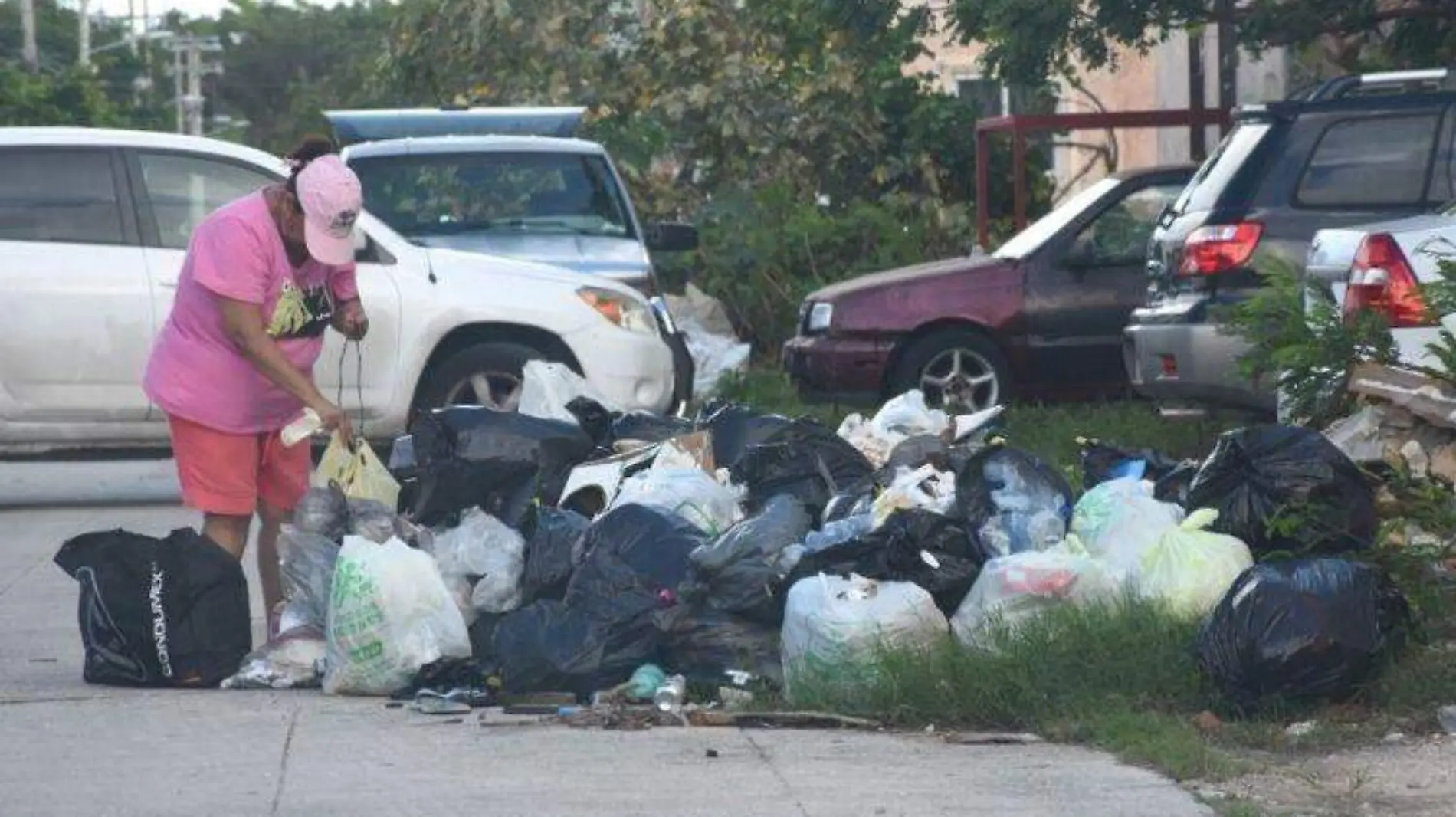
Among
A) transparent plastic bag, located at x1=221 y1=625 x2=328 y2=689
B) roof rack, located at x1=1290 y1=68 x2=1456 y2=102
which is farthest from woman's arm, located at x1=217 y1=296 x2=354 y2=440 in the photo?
roof rack, located at x1=1290 y1=68 x2=1456 y2=102

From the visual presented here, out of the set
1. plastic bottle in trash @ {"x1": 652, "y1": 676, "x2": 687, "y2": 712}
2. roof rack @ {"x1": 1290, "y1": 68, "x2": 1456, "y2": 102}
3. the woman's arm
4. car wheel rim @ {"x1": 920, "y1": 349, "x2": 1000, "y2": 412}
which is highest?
roof rack @ {"x1": 1290, "y1": 68, "x2": 1456, "y2": 102}

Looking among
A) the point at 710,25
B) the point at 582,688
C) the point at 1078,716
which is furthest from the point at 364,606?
the point at 710,25

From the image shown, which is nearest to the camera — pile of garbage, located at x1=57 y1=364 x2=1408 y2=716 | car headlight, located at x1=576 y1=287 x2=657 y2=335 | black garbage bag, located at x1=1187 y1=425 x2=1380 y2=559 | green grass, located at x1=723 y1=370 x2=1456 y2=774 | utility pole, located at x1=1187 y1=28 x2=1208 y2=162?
green grass, located at x1=723 y1=370 x2=1456 y2=774

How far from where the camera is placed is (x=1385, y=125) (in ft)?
40.5

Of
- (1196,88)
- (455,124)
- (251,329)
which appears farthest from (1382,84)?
(1196,88)

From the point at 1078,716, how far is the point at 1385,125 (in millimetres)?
5939

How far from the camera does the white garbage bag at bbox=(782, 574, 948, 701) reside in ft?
24.4

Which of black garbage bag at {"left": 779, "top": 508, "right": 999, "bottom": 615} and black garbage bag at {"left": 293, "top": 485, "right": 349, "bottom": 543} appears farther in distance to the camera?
black garbage bag at {"left": 293, "top": 485, "right": 349, "bottom": 543}

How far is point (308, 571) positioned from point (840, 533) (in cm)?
161

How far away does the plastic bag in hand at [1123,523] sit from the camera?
310 inches

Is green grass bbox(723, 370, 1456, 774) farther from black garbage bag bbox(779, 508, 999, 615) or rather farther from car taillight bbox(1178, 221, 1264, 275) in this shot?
car taillight bbox(1178, 221, 1264, 275)

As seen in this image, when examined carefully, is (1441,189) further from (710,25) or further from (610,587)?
(710,25)

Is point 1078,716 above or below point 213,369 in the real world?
below

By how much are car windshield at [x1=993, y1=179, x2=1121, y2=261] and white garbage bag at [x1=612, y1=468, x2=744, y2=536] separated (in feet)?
22.3
